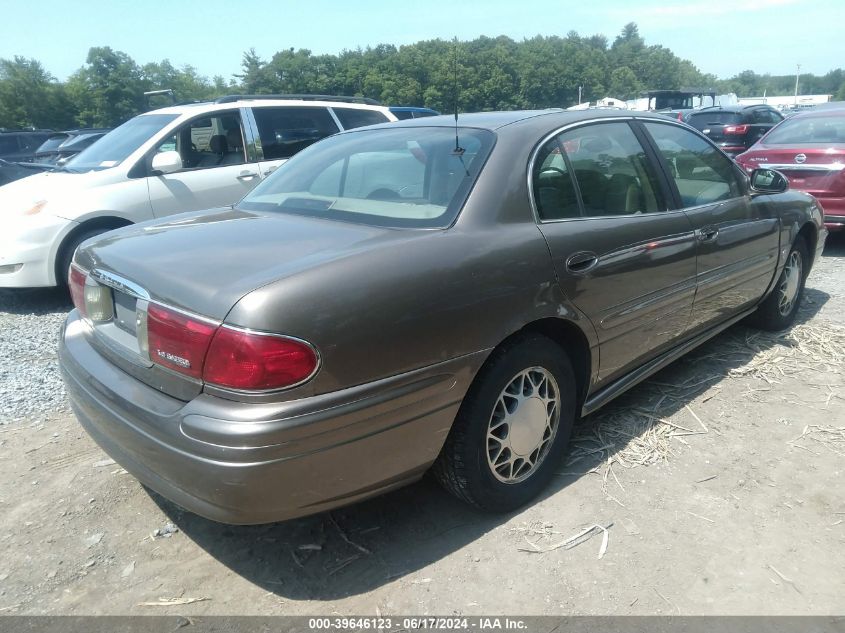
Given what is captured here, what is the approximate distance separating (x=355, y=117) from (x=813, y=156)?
524 cm

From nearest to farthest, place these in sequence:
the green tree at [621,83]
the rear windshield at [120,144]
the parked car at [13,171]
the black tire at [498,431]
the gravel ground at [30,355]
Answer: the black tire at [498,431]
the gravel ground at [30,355]
the rear windshield at [120,144]
the parked car at [13,171]
the green tree at [621,83]

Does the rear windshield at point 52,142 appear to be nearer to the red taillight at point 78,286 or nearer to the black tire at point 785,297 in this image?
the red taillight at point 78,286

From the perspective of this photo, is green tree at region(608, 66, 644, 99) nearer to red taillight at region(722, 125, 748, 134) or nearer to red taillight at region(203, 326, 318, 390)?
red taillight at region(722, 125, 748, 134)

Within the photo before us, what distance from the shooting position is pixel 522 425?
8.66 ft

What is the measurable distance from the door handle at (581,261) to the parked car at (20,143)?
15.0 meters

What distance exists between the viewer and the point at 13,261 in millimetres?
5426

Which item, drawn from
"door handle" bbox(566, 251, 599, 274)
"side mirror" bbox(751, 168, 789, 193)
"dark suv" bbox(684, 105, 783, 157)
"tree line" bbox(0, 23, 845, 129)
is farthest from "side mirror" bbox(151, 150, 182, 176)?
"tree line" bbox(0, 23, 845, 129)

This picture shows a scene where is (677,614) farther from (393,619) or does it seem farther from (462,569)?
(393,619)

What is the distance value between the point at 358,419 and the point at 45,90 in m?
61.7

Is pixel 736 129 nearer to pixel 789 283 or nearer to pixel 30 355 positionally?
pixel 789 283

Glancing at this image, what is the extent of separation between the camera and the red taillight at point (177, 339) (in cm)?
197

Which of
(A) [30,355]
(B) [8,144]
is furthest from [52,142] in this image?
(A) [30,355]

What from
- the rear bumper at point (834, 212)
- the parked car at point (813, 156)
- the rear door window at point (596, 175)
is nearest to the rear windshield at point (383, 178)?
the rear door window at point (596, 175)

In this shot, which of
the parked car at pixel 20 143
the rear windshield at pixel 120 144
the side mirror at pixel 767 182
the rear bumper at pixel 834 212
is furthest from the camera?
the parked car at pixel 20 143
